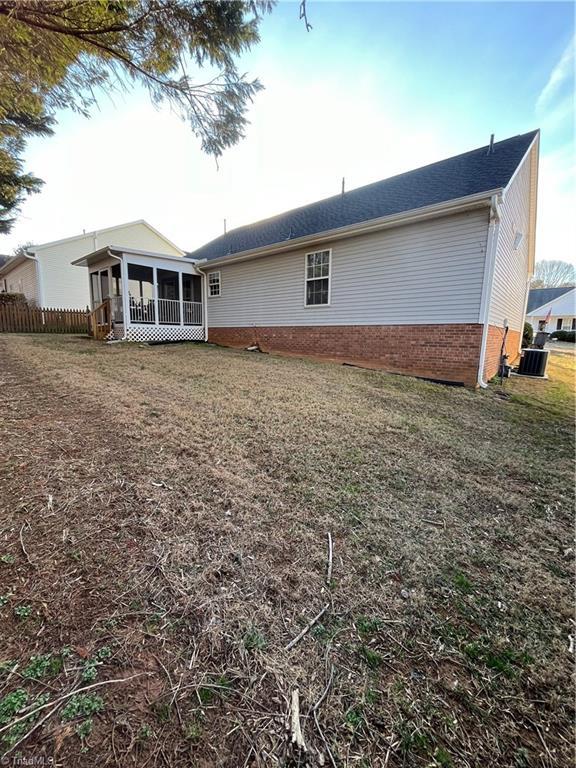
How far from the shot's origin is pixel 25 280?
19.5m

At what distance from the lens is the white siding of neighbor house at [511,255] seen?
7.30m

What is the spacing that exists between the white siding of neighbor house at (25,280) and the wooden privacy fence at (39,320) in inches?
124

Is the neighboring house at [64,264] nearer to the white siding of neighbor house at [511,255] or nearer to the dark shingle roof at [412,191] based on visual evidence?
the dark shingle roof at [412,191]

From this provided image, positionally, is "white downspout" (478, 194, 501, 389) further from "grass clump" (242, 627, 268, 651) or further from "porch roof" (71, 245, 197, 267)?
"porch roof" (71, 245, 197, 267)

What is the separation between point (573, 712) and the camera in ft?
3.98

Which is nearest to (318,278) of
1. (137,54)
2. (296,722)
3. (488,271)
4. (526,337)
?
(488,271)

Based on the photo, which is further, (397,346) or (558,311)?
(558,311)

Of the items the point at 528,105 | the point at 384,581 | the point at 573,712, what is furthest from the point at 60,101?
the point at 528,105

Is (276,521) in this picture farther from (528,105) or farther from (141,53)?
(528,105)

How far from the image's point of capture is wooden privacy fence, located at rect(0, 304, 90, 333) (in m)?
14.8

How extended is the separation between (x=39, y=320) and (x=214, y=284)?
365 inches

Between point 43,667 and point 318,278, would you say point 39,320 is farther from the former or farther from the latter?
point 43,667

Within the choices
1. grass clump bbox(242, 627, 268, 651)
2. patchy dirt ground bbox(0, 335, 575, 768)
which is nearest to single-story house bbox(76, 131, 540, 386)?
patchy dirt ground bbox(0, 335, 575, 768)

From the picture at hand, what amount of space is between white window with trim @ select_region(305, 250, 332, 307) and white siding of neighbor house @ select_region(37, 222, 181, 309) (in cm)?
1568
